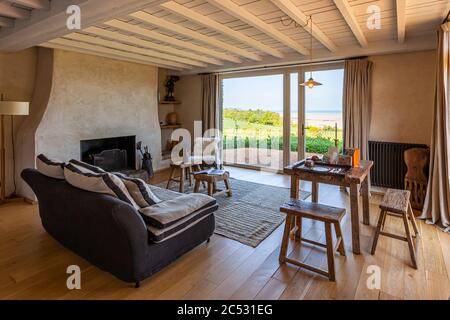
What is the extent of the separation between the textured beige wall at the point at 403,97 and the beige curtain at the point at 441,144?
3.19 feet

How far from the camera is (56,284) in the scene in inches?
83.0

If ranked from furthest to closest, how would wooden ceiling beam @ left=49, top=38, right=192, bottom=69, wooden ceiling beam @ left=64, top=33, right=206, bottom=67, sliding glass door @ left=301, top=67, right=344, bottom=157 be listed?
1. sliding glass door @ left=301, top=67, right=344, bottom=157
2. wooden ceiling beam @ left=49, top=38, right=192, bottom=69
3. wooden ceiling beam @ left=64, top=33, right=206, bottom=67

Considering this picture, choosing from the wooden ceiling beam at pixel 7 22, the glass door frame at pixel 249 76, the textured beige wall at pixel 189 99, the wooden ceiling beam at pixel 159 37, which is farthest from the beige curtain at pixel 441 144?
the wooden ceiling beam at pixel 7 22

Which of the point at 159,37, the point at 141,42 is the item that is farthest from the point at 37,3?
the point at 141,42

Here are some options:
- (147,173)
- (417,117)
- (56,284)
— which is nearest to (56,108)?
(147,173)

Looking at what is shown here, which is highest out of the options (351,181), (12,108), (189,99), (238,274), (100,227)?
(189,99)

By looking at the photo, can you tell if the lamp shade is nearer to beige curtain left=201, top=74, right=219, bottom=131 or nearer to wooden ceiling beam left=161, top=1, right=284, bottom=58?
wooden ceiling beam left=161, top=1, right=284, bottom=58

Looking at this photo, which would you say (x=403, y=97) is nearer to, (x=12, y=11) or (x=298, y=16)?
(x=298, y=16)

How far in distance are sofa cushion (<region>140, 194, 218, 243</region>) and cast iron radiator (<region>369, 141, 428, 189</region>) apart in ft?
10.9

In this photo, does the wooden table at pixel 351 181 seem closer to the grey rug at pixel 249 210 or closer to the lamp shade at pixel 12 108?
the grey rug at pixel 249 210

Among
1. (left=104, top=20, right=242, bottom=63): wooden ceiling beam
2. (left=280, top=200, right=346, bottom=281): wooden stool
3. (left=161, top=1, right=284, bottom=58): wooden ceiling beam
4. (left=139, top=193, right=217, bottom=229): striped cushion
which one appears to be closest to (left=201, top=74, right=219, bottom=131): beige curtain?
(left=104, top=20, right=242, bottom=63): wooden ceiling beam

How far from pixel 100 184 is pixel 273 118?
457cm

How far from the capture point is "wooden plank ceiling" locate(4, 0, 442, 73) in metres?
2.73

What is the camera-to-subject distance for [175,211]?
2270 mm
